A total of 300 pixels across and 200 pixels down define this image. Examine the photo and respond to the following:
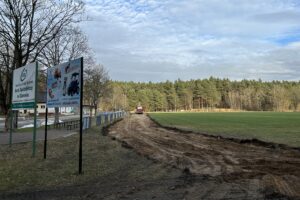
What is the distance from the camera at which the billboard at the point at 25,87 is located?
1569 centimetres

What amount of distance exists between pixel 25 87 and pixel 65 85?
13.0 feet

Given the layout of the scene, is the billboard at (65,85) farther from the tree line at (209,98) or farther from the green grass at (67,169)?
the tree line at (209,98)

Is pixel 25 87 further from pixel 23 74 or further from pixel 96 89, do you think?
pixel 96 89

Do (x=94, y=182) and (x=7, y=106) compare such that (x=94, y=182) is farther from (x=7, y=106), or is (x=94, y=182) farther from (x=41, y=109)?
(x=41, y=109)

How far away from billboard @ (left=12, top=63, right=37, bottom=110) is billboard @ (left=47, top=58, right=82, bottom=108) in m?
0.99


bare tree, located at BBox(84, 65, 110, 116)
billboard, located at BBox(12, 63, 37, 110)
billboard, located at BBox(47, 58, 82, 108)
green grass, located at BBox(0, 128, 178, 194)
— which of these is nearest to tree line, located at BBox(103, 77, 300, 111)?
bare tree, located at BBox(84, 65, 110, 116)

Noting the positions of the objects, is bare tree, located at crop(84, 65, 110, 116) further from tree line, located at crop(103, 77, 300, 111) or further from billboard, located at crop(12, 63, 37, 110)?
tree line, located at crop(103, 77, 300, 111)

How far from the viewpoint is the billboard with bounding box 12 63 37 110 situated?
15688 millimetres

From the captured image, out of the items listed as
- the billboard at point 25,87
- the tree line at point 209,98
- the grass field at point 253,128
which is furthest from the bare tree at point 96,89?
the tree line at point 209,98

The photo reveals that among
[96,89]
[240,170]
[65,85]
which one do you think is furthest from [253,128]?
[96,89]

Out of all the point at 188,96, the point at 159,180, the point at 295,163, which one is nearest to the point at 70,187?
the point at 159,180

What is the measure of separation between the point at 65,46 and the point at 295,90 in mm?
157625

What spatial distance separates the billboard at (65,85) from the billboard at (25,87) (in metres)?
0.99

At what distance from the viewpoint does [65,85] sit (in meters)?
13.1
